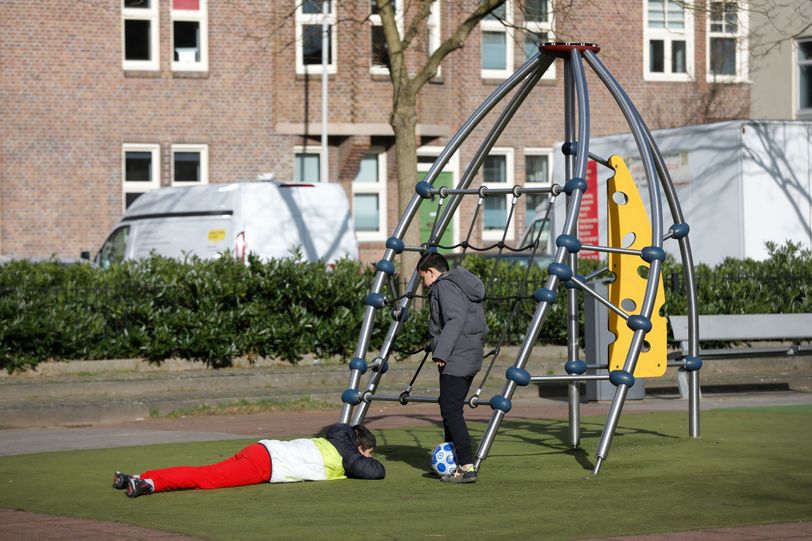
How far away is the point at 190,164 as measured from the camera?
33.3m

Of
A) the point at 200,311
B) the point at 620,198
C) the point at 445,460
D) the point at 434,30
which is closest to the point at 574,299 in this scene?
the point at 620,198

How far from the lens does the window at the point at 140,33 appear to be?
32.7m

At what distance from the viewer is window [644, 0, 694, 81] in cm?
3753

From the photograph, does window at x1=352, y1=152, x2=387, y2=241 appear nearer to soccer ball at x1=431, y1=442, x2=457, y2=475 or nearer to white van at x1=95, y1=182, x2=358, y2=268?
white van at x1=95, y1=182, x2=358, y2=268

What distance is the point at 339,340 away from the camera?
18875mm

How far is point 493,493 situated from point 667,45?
3000 centimetres

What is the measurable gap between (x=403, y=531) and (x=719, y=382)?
1150 centimetres

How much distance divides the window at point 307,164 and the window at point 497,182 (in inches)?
179

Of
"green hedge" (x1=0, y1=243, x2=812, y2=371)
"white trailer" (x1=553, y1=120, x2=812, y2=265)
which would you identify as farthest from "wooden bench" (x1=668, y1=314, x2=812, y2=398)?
"white trailer" (x1=553, y1=120, x2=812, y2=265)

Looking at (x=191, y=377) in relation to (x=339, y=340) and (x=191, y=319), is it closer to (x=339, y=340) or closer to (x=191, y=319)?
(x=191, y=319)

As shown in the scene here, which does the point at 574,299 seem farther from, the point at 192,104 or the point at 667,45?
the point at 667,45

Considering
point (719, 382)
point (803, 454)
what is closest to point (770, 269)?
point (719, 382)

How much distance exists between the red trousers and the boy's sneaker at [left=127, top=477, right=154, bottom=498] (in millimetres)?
89

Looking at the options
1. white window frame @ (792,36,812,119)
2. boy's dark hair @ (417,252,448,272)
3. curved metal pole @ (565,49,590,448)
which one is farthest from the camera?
white window frame @ (792,36,812,119)
